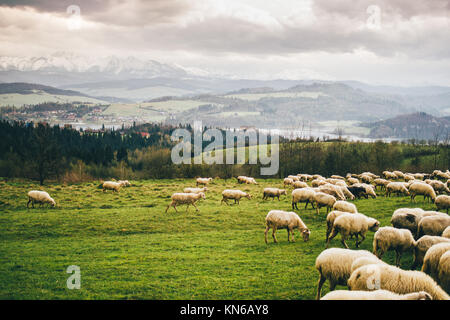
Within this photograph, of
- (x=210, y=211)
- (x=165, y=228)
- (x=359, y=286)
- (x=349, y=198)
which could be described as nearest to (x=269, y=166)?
(x=349, y=198)

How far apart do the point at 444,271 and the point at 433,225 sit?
5649 mm

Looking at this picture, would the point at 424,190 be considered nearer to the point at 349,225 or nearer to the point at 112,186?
the point at 349,225

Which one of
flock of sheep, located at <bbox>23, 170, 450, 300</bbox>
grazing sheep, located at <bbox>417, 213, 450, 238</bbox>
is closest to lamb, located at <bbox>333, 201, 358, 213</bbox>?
flock of sheep, located at <bbox>23, 170, 450, 300</bbox>

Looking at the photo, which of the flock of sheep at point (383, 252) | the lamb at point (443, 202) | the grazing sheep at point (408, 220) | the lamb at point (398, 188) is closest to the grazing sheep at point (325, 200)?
the flock of sheep at point (383, 252)

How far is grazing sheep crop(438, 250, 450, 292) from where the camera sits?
8.39 metres

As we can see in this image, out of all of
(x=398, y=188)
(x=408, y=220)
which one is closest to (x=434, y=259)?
(x=408, y=220)

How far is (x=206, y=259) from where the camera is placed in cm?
1360

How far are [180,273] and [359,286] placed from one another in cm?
701

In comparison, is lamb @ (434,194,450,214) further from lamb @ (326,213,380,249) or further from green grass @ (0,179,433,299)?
lamb @ (326,213,380,249)

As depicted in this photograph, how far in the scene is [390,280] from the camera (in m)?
7.63

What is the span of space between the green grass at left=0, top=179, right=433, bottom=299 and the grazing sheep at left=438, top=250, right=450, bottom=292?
11.5 feet

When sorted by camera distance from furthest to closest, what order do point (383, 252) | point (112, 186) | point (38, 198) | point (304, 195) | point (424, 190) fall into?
point (112, 186), point (38, 198), point (424, 190), point (304, 195), point (383, 252)
